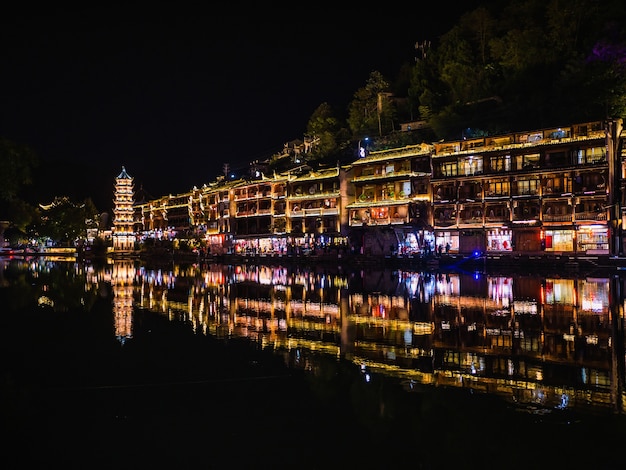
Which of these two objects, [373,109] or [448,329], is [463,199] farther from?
[448,329]

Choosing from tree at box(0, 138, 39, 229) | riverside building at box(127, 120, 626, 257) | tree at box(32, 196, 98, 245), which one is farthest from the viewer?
tree at box(32, 196, 98, 245)

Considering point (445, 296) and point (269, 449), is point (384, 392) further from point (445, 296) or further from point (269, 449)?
point (445, 296)

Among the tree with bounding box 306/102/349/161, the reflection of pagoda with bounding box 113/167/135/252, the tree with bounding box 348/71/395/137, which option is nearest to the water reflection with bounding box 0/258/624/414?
the tree with bounding box 348/71/395/137

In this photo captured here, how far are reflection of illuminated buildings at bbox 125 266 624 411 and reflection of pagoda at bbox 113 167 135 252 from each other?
3312 inches

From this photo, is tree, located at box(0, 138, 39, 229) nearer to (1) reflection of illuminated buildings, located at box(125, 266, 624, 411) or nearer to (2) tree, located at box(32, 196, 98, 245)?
(1) reflection of illuminated buildings, located at box(125, 266, 624, 411)

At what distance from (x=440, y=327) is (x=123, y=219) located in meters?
101

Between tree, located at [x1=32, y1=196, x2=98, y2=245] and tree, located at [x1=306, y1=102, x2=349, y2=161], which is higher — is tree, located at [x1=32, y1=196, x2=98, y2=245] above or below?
below

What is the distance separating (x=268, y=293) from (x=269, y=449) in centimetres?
2029

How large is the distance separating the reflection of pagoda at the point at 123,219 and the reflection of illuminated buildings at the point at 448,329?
8412cm

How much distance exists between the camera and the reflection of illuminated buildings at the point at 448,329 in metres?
10.4

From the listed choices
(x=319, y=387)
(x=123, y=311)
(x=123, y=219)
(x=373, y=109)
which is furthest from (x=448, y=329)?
(x=123, y=219)

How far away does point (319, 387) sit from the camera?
32.9 ft

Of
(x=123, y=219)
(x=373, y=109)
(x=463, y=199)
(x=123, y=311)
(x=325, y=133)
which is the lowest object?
(x=123, y=311)

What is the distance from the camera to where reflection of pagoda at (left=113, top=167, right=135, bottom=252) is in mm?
108625
